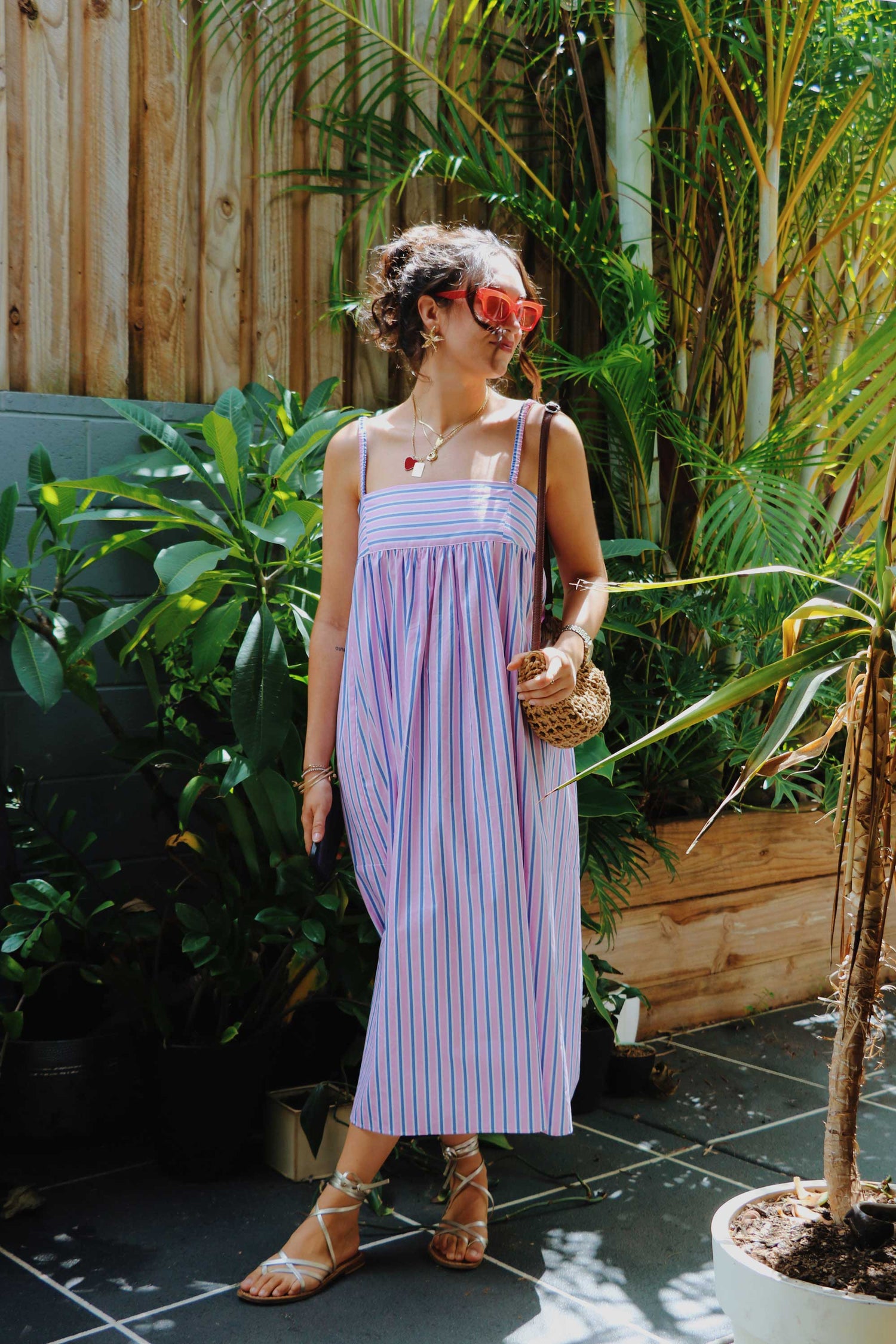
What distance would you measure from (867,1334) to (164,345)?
216 centimetres

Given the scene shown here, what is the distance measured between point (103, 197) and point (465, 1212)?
6.57 feet

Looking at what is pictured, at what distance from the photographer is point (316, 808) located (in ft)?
6.66

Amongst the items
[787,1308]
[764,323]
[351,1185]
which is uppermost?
[764,323]

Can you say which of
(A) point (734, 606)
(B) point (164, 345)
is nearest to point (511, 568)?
(A) point (734, 606)

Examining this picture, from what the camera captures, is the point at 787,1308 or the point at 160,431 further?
the point at 160,431

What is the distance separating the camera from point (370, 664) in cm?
197

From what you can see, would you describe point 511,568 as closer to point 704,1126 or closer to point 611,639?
point 611,639

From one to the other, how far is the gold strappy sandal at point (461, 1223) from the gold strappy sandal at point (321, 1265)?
14cm

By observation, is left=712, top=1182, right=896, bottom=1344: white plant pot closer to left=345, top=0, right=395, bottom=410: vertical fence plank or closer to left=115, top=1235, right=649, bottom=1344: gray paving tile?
left=115, top=1235, right=649, bottom=1344: gray paving tile

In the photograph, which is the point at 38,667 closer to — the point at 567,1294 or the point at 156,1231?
the point at 156,1231

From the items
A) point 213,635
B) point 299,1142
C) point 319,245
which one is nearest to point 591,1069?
point 299,1142

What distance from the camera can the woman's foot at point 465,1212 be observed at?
1.99m

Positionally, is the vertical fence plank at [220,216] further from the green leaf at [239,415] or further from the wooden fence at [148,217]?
the green leaf at [239,415]

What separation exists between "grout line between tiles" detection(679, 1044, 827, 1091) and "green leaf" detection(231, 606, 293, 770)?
1485 mm
